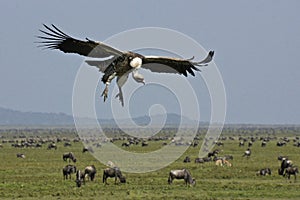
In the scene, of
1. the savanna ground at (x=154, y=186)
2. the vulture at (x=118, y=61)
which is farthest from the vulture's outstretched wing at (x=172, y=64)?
the savanna ground at (x=154, y=186)

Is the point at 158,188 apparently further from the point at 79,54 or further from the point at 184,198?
the point at 79,54

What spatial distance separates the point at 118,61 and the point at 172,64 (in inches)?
50.4

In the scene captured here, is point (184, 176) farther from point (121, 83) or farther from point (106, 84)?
point (106, 84)

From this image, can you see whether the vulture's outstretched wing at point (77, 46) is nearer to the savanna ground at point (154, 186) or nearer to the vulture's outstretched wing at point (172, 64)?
the vulture's outstretched wing at point (172, 64)

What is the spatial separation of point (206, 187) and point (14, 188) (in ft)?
27.9

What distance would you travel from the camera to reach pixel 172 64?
27.2 ft

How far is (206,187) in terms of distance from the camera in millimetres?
31250

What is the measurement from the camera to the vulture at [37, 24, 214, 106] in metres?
6.89

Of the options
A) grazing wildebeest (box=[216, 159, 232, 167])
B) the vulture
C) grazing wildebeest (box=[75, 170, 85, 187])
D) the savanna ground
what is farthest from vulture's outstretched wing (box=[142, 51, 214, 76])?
grazing wildebeest (box=[216, 159, 232, 167])

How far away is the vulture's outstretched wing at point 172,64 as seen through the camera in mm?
7637

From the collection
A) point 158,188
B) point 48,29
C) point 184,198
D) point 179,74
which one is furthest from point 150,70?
point 158,188

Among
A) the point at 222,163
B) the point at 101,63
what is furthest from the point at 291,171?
the point at 101,63

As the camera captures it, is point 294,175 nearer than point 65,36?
No

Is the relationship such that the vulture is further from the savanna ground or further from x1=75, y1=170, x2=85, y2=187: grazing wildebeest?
x1=75, y1=170, x2=85, y2=187: grazing wildebeest
